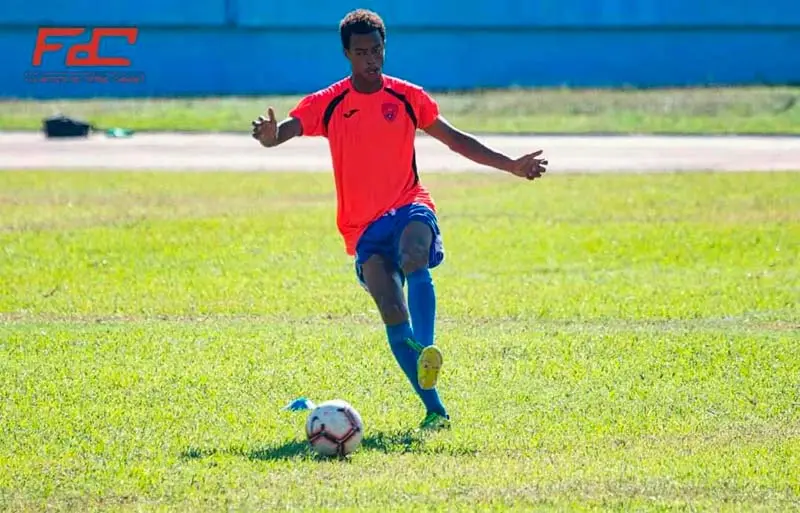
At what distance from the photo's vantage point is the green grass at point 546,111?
35.4 m

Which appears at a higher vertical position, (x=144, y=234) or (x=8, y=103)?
(x=8, y=103)

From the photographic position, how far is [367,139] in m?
8.38

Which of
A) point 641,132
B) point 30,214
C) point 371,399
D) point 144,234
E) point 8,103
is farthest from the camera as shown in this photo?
point 8,103

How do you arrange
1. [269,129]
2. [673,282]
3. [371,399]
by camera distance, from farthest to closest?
1. [673,282]
2. [371,399]
3. [269,129]

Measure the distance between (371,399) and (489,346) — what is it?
2.07m

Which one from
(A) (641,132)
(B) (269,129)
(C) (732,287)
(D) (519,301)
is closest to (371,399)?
(B) (269,129)

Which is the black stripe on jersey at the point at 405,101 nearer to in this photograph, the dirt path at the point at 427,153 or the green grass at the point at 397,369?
the green grass at the point at 397,369

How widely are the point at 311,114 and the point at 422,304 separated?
1.17m

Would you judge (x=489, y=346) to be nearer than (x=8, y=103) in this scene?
Yes

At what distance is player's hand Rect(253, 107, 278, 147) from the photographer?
8.33m

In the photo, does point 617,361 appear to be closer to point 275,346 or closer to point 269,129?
point 275,346

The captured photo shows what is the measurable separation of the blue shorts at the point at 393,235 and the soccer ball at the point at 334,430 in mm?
984

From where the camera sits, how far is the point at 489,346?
11.1 m

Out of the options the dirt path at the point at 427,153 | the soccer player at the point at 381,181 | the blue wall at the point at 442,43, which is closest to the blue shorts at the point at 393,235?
the soccer player at the point at 381,181
